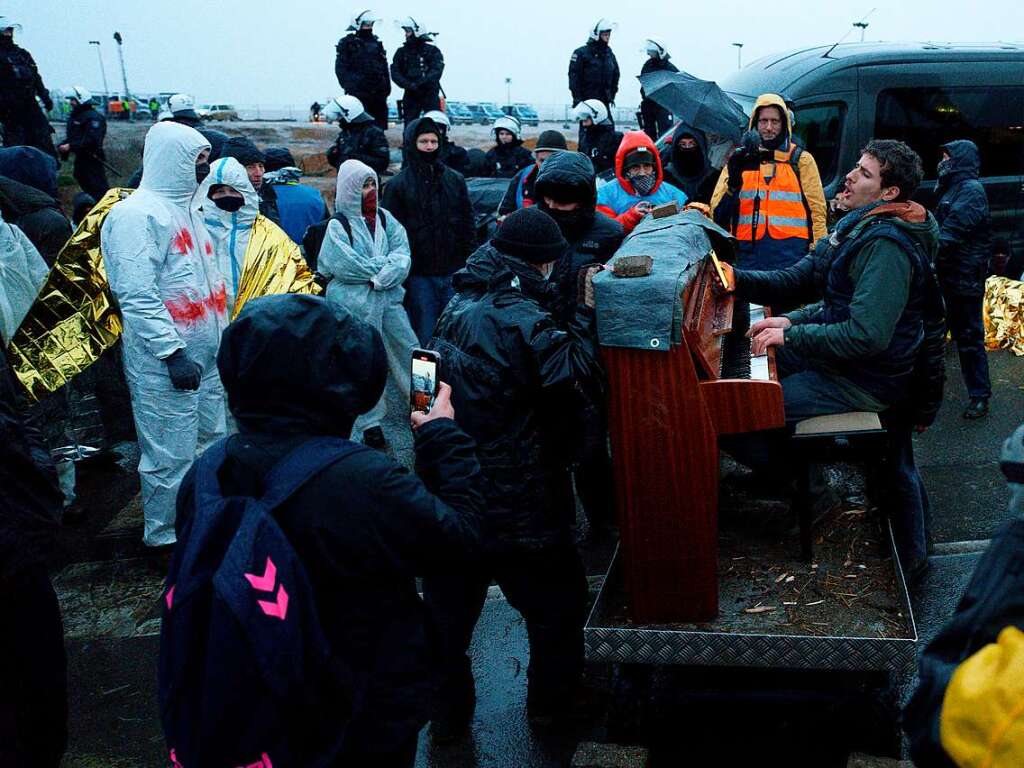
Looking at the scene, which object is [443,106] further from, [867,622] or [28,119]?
[867,622]

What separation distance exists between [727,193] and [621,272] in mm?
3553

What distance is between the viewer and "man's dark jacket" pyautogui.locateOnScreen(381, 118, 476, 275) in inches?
275

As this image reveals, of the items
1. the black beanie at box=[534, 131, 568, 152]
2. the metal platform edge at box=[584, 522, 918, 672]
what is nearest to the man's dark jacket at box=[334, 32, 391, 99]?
the black beanie at box=[534, 131, 568, 152]

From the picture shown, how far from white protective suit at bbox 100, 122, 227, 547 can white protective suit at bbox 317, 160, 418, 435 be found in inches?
44.4

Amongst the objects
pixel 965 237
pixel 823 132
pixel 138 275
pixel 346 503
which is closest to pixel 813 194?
pixel 965 237

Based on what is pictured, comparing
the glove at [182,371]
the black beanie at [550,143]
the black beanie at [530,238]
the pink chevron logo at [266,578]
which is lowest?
the glove at [182,371]

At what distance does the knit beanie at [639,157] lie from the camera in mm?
6148

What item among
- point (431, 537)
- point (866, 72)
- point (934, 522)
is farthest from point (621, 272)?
point (866, 72)

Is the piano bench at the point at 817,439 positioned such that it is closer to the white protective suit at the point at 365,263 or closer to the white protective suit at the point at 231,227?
the white protective suit at the point at 365,263

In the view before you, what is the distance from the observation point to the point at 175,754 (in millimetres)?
2010

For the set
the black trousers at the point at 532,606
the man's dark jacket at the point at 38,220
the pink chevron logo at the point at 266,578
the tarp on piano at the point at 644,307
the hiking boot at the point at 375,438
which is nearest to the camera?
the pink chevron logo at the point at 266,578

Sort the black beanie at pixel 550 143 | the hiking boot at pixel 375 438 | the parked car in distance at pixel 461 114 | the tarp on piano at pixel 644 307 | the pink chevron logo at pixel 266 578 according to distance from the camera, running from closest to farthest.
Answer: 1. the pink chevron logo at pixel 266 578
2. the tarp on piano at pixel 644 307
3. the hiking boot at pixel 375 438
4. the black beanie at pixel 550 143
5. the parked car in distance at pixel 461 114

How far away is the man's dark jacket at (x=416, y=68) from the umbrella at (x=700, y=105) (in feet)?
16.9

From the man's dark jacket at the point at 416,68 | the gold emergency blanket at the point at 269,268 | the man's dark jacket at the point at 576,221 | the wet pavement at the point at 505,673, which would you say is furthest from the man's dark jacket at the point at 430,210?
the man's dark jacket at the point at 416,68
